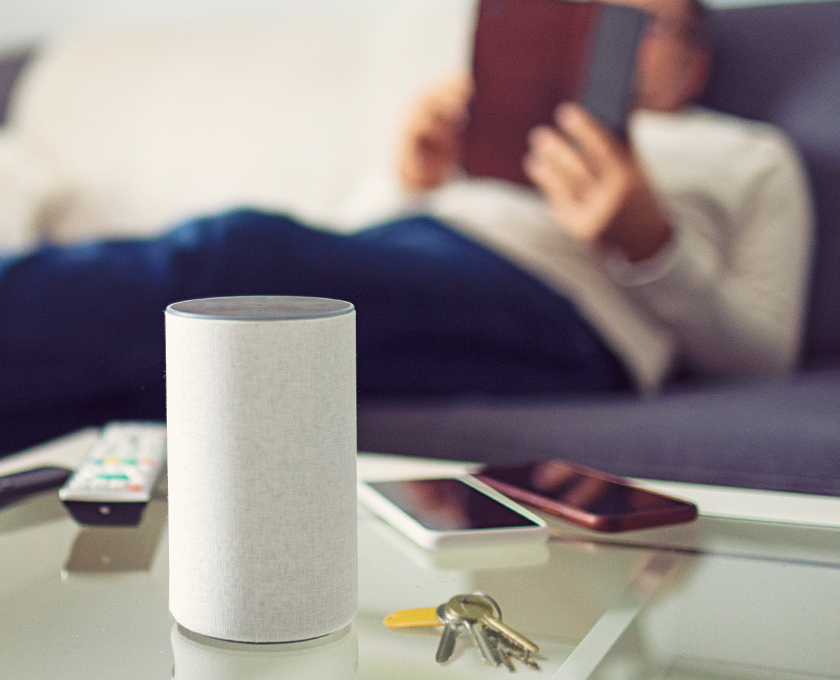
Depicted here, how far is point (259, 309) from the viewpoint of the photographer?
0.94 ft

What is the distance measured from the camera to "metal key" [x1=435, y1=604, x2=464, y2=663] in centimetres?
28

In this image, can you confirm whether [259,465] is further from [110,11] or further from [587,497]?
[110,11]

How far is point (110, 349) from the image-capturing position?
2.29ft

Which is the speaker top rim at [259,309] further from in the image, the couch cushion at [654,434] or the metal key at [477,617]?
the couch cushion at [654,434]

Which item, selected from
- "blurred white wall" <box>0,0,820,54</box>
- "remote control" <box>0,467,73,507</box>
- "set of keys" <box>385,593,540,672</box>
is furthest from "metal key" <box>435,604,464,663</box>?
"blurred white wall" <box>0,0,820,54</box>

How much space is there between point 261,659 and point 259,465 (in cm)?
6

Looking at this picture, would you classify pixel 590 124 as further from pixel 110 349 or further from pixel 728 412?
pixel 110 349

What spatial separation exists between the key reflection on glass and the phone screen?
115 mm

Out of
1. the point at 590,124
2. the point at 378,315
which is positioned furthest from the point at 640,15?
the point at 378,315

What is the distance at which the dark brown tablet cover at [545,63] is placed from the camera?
2.85 feet

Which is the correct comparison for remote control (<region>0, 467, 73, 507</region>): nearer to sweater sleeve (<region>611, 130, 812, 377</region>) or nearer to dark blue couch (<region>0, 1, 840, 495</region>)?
dark blue couch (<region>0, 1, 840, 495</region>)

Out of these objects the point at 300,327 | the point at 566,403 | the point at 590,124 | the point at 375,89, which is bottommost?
the point at 566,403

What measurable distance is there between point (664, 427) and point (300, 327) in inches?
19.3

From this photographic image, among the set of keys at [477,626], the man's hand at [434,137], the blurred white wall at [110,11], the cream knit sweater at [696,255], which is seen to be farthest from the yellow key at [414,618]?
the blurred white wall at [110,11]
